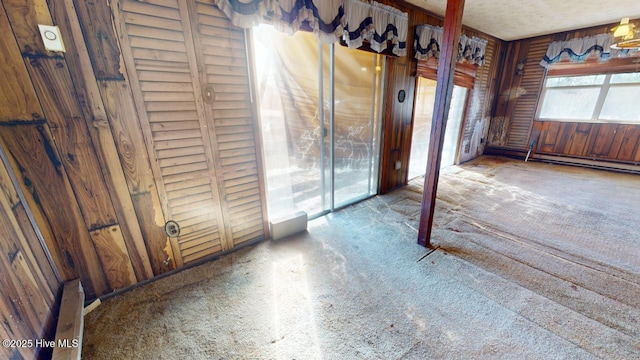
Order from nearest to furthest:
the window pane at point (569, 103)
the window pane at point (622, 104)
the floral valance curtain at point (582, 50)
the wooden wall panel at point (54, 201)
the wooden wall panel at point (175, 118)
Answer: the wooden wall panel at point (54, 201)
the wooden wall panel at point (175, 118)
the floral valance curtain at point (582, 50)
the window pane at point (622, 104)
the window pane at point (569, 103)

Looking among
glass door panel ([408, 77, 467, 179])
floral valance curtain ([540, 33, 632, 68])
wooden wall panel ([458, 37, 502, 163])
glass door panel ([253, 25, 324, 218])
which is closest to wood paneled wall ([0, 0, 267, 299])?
glass door panel ([253, 25, 324, 218])

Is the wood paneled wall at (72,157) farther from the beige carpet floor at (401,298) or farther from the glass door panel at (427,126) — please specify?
the glass door panel at (427,126)

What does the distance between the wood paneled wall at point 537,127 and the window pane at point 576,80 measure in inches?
6.8

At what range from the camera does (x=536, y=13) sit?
3.18 meters

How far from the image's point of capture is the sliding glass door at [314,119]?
6.66 feet

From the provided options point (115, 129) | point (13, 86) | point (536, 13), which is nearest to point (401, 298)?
point (115, 129)

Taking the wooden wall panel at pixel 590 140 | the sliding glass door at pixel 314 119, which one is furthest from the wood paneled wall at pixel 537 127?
the sliding glass door at pixel 314 119

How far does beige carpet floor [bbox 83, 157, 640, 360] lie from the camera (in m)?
1.21

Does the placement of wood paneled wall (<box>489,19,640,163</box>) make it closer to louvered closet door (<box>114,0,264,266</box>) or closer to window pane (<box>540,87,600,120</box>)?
window pane (<box>540,87,600,120</box>)

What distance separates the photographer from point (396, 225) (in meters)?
2.39

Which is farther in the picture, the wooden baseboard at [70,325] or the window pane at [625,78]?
the window pane at [625,78]

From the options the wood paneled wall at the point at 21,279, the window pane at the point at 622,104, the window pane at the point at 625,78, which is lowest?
the wood paneled wall at the point at 21,279

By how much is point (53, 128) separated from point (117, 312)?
1128 mm

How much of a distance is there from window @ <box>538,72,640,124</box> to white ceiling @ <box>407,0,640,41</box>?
873 mm
